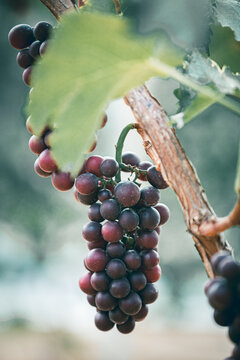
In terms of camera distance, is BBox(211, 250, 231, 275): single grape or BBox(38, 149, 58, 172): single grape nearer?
BBox(211, 250, 231, 275): single grape

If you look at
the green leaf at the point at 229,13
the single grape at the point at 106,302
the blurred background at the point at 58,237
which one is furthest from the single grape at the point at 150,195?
the blurred background at the point at 58,237

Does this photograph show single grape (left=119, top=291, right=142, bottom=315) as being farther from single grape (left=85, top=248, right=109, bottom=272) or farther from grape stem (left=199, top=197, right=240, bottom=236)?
grape stem (left=199, top=197, right=240, bottom=236)

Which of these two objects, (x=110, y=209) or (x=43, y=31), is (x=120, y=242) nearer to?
(x=110, y=209)

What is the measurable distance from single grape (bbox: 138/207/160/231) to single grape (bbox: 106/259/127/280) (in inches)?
3.3

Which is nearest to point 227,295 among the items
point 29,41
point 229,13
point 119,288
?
point 119,288

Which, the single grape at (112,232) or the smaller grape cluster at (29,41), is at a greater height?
the smaller grape cluster at (29,41)

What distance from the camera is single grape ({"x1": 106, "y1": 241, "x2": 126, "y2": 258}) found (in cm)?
77

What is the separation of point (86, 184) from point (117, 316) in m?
0.27

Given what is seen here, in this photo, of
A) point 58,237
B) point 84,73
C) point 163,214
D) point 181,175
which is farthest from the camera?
point 58,237

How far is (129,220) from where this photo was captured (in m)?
0.74

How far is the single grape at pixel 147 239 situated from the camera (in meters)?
0.77

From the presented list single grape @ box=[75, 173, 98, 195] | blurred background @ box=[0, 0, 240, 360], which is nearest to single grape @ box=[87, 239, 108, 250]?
single grape @ box=[75, 173, 98, 195]

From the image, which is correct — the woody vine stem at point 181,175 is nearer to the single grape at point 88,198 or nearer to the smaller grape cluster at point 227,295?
the smaller grape cluster at point 227,295

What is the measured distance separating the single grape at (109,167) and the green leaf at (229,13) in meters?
0.34
